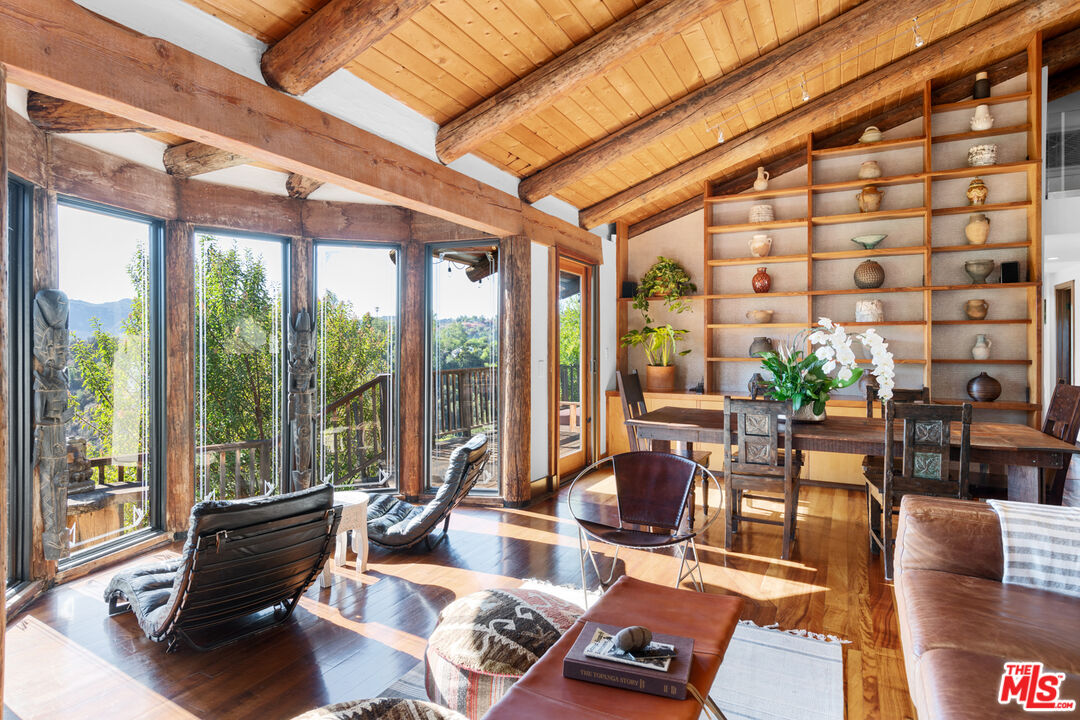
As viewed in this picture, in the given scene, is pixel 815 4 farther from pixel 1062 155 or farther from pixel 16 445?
pixel 16 445

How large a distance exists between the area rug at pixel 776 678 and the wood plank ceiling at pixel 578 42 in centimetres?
298

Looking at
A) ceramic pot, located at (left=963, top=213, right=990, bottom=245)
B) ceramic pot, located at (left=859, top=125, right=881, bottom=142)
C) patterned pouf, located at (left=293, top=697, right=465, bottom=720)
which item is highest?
ceramic pot, located at (left=859, top=125, right=881, bottom=142)

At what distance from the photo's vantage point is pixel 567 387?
20.2 feet

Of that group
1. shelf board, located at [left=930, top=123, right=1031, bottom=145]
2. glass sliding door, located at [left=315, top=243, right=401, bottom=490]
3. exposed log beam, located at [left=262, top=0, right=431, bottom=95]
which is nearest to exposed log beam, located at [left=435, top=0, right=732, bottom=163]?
exposed log beam, located at [left=262, top=0, right=431, bottom=95]

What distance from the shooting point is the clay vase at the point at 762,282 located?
658cm

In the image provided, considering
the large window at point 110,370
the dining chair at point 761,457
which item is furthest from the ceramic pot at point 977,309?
the large window at point 110,370

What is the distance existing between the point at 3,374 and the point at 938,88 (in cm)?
738

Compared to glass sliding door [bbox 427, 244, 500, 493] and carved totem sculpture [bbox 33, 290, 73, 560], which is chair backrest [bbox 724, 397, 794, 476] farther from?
carved totem sculpture [bbox 33, 290, 73, 560]

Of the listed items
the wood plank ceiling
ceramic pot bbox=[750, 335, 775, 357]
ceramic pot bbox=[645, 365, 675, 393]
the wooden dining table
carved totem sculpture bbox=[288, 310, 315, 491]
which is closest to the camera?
the wood plank ceiling

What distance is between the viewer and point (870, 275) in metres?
6.04

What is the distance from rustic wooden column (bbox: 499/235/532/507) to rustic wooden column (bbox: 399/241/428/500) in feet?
2.41

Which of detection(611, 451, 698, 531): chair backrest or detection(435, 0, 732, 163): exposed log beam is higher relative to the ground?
detection(435, 0, 732, 163): exposed log beam

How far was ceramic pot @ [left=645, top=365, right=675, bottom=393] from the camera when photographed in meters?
6.93

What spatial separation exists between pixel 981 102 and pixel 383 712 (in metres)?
6.94
